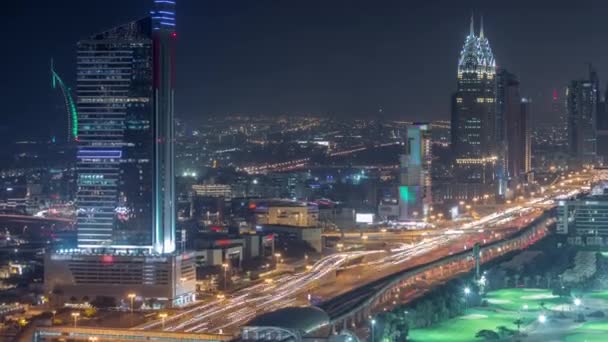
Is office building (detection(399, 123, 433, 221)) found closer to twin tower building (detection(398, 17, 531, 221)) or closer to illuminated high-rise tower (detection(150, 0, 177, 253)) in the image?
twin tower building (detection(398, 17, 531, 221))

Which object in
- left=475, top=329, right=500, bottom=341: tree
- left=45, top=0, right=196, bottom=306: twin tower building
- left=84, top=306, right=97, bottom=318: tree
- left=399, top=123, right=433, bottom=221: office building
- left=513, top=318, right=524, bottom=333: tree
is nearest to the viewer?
left=475, top=329, right=500, bottom=341: tree

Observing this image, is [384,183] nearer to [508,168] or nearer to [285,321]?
[508,168]

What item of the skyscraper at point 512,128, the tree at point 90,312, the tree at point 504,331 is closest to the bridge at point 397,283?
the tree at point 504,331

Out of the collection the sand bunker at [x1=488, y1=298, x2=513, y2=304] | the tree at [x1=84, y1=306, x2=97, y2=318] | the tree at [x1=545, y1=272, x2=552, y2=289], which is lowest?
the sand bunker at [x1=488, y1=298, x2=513, y2=304]

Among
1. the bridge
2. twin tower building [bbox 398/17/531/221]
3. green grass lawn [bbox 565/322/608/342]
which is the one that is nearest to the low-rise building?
the bridge

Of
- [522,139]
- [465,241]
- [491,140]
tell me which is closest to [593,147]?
[522,139]

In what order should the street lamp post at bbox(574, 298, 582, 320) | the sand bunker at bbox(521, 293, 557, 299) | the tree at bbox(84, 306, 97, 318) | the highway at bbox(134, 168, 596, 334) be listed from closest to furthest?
1. the highway at bbox(134, 168, 596, 334)
2. the tree at bbox(84, 306, 97, 318)
3. the street lamp post at bbox(574, 298, 582, 320)
4. the sand bunker at bbox(521, 293, 557, 299)

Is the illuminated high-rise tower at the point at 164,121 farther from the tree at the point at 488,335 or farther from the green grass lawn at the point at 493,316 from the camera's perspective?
the tree at the point at 488,335

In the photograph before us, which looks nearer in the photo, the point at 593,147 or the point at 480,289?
the point at 480,289
